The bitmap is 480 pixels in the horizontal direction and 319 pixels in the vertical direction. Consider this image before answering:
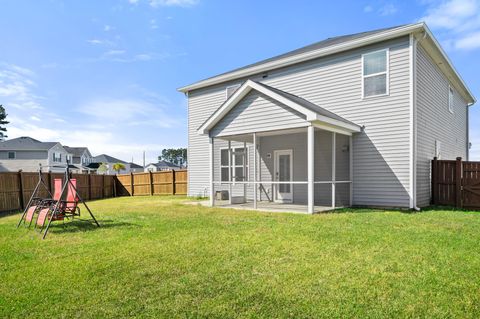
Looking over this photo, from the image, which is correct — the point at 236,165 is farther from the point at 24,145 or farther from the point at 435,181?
the point at 24,145

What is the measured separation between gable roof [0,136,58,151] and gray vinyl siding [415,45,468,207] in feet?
140

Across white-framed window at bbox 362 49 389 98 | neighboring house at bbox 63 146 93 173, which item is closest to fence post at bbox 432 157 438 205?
white-framed window at bbox 362 49 389 98

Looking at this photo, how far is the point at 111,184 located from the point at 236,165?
37.2 feet

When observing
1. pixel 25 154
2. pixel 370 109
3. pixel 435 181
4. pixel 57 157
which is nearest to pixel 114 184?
pixel 370 109

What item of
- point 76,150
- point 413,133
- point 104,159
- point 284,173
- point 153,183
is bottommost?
point 153,183

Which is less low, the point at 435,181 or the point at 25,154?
the point at 25,154

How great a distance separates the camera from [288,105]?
366 inches

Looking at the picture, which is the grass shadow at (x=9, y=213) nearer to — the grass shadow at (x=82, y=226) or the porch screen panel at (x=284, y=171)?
the grass shadow at (x=82, y=226)

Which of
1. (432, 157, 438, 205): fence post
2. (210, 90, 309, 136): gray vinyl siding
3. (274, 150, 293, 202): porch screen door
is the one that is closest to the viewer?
(210, 90, 309, 136): gray vinyl siding

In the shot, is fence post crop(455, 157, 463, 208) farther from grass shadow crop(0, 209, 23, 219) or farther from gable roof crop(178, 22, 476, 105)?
grass shadow crop(0, 209, 23, 219)

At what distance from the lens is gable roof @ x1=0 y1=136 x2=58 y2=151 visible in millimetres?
38500

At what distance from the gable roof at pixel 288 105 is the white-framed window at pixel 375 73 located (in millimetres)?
1316

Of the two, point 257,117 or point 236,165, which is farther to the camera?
point 236,165

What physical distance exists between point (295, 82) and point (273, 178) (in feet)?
13.4
